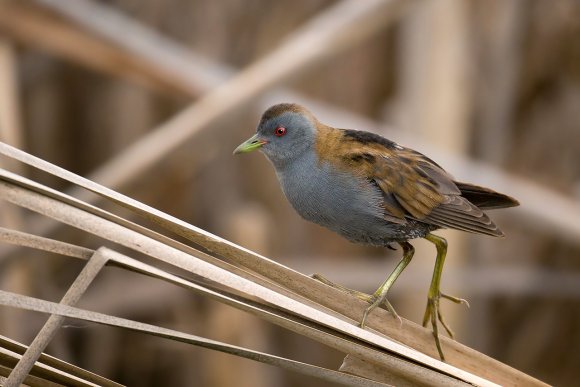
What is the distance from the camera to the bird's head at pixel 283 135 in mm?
2398

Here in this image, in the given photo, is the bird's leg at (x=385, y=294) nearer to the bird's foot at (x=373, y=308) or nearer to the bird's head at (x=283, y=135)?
the bird's foot at (x=373, y=308)

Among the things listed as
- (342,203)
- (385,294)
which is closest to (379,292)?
(385,294)

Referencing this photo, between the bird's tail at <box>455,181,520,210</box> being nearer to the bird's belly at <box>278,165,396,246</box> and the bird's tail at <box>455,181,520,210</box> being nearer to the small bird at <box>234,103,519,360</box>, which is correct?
the small bird at <box>234,103,519,360</box>

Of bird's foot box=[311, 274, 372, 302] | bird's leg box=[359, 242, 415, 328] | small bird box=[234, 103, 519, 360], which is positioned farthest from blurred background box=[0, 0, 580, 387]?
bird's foot box=[311, 274, 372, 302]

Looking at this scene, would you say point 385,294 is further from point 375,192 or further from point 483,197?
point 483,197

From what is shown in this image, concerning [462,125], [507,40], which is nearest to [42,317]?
[462,125]

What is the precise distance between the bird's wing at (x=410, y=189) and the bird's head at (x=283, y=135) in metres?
0.14

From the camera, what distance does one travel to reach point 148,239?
1.44m

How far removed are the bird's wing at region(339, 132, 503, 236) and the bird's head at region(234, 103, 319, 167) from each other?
0.14 meters

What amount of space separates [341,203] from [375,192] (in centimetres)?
12

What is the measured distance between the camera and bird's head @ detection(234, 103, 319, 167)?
240cm

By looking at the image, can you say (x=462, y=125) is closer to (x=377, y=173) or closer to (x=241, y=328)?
(x=241, y=328)

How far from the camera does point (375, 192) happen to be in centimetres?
227

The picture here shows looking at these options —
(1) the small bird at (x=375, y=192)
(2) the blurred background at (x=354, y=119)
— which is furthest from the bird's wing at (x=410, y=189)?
(2) the blurred background at (x=354, y=119)
